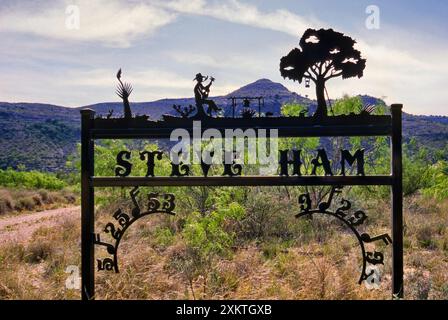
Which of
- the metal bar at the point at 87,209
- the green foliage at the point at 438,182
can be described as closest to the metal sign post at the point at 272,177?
the metal bar at the point at 87,209

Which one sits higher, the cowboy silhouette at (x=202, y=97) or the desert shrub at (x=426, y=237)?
the cowboy silhouette at (x=202, y=97)

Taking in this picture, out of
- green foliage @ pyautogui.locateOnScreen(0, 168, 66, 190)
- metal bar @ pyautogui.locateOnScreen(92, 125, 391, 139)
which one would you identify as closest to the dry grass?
metal bar @ pyautogui.locateOnScreen(92, 125, 391, 139)

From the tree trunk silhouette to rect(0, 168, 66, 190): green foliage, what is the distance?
2153 centimetres

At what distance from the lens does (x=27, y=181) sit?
2325 cm

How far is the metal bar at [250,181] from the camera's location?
14.4 feet

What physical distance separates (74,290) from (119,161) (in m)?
1.87

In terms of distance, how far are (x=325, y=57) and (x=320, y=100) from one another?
0.49 meters

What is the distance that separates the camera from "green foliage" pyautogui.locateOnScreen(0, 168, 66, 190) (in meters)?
22.5

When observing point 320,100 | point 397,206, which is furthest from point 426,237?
point 320,100

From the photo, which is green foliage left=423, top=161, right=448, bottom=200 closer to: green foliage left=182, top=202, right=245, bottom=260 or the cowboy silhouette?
green foliage left=182, top=202, right=245, bottom=260

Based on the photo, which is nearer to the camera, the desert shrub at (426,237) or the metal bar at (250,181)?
the metal bar at (250,181)

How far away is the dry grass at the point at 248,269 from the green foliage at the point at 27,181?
15.3 metres

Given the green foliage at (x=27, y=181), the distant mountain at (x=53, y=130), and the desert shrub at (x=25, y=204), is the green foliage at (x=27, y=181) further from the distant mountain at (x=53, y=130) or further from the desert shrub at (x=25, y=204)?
the distant mountain at (x=53, y=130)

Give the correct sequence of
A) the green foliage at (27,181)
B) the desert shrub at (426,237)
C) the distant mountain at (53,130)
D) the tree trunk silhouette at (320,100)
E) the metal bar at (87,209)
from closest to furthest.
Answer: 1. the tree trunk silhouette at (320,100)
2. the metal bar at (87,209)
3. the desert shrub at (426,237)
4. the green foliage at (27,181)
5. the distant mountain at (53,130)
